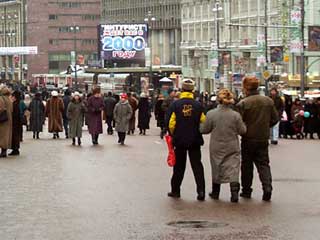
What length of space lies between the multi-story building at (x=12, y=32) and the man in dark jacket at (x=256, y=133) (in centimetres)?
15765

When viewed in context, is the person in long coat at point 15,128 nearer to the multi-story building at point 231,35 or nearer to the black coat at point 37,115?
the black coat at point 37,115

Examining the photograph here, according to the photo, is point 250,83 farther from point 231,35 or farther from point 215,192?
point 231,35

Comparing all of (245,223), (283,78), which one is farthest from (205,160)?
(283,78)

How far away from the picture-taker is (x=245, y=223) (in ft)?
42.3

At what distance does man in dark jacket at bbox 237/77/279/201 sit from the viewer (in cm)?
1523

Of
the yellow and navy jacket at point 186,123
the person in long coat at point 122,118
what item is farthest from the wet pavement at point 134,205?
the person in long coat at point 122,118

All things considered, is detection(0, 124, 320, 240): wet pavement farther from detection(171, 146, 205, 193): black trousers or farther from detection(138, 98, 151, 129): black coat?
detection(138, 98, 151, 129): black coat

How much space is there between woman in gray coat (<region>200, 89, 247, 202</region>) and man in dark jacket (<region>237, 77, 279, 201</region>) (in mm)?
349

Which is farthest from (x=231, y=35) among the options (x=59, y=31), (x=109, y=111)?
(x=59, y=31)

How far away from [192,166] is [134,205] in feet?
3.77

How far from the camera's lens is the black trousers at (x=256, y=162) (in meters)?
15.2

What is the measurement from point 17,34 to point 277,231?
168714 mm

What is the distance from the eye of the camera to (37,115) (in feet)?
116

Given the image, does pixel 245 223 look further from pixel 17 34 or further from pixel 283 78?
pixel 17 34
